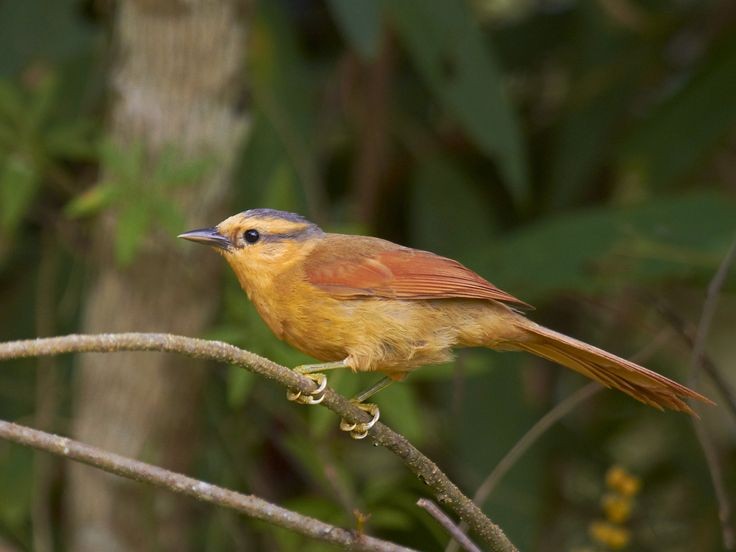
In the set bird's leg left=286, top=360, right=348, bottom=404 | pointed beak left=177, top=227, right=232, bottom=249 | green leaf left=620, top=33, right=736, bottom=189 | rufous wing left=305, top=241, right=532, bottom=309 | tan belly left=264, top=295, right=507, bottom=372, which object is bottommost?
bird's leg left=286, top=360, right=348, bottom=404

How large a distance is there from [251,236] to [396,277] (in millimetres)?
455

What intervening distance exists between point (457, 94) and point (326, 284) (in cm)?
174

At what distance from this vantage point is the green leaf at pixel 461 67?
449 centimetres

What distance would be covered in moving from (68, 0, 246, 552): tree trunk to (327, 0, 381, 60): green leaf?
37 centimetres

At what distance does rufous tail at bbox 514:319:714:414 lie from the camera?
2748 millimetres

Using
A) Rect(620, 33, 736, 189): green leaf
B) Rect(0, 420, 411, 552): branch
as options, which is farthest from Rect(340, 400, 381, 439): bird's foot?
Rect(620, 33, 736, 189): green leaf

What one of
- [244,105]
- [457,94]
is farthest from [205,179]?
[457,94]

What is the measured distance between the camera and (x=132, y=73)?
13.4ft

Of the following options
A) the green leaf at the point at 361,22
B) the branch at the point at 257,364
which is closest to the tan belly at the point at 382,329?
the branch at the point at 257,364

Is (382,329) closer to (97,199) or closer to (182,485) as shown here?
(182,485)

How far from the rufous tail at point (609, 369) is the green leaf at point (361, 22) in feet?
4.60

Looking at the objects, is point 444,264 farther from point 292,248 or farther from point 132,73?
point 132,73

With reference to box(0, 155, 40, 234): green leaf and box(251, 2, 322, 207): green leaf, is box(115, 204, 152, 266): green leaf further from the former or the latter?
box(251, 2, 322, 207): green leaf

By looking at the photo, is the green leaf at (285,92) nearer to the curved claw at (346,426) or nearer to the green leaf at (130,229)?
the green leaf at (130,229)
